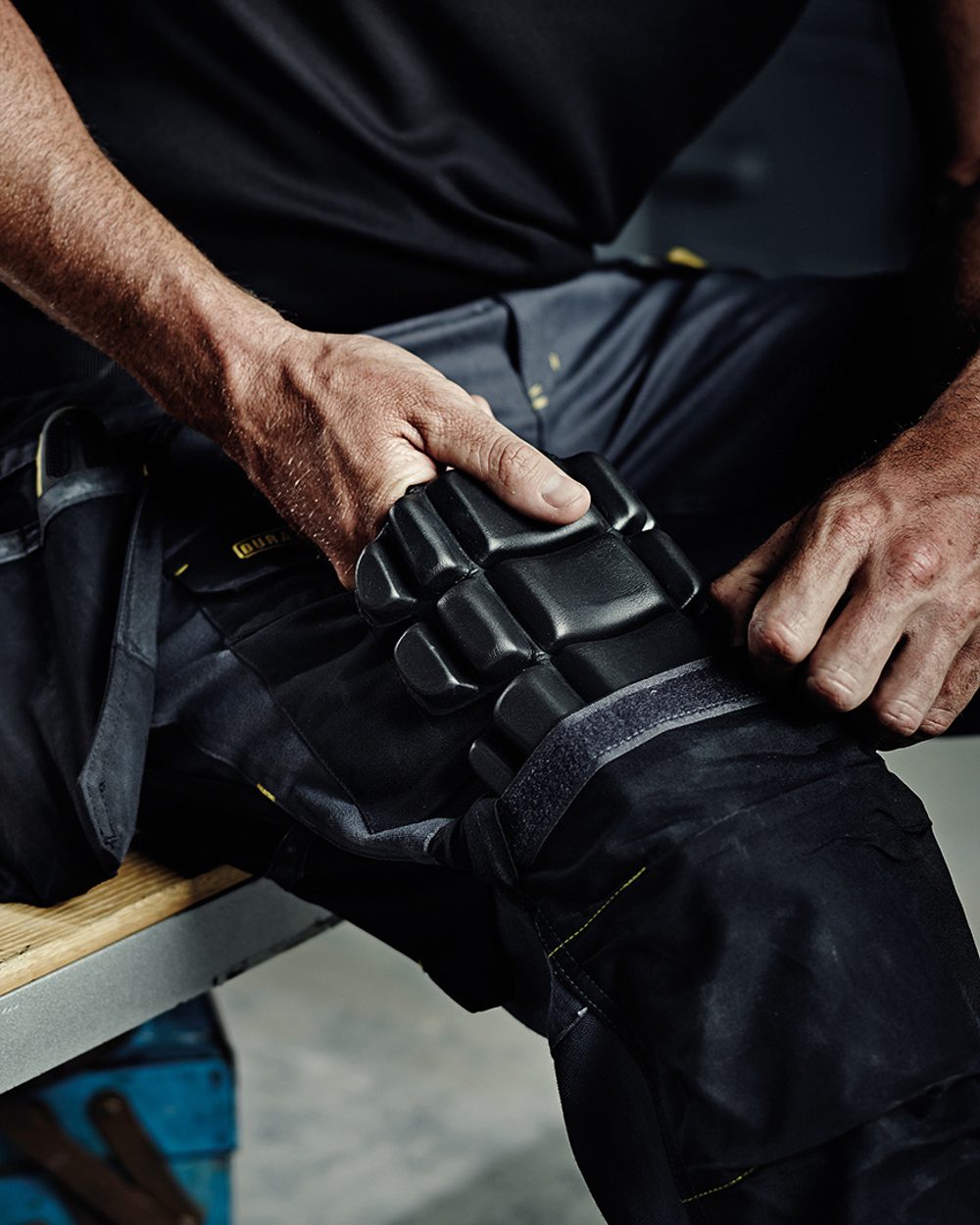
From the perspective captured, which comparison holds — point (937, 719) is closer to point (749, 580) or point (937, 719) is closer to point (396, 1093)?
point (749, 580)

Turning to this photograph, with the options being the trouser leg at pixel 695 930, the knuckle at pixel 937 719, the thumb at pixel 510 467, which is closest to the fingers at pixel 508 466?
the thumb at pixel 510 467

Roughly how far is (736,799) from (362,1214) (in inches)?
34.7

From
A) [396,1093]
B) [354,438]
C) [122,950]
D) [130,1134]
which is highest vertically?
[354,438]

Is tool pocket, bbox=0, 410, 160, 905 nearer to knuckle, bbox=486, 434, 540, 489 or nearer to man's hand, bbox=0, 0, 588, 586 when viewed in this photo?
man's hand, bbox=0, 0, 588, 586

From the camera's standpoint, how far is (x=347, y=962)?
66.5 inches

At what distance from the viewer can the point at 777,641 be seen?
0.60 metres

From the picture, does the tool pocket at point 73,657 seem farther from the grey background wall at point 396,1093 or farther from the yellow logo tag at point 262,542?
the grey background wall at point 396,1093

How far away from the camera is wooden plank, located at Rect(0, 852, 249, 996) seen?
0.69m

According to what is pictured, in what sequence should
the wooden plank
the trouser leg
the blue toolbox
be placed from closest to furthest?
the trouser leg, the wooden plank, the blue toolbox

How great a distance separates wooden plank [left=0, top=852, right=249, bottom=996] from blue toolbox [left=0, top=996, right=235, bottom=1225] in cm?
32

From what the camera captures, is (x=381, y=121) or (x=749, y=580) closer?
(x=749, y=580)

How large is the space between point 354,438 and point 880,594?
0.28 metres

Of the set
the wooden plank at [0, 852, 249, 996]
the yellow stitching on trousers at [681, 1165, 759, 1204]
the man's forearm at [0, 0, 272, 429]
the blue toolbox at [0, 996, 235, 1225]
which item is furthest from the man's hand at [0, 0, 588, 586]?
the blue toolbox at [0, 996, 235, 1225]

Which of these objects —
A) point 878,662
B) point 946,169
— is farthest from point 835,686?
point 946,169
